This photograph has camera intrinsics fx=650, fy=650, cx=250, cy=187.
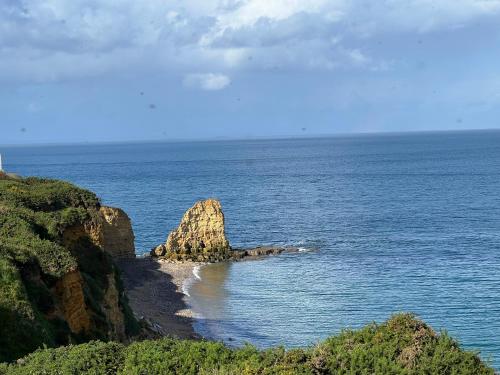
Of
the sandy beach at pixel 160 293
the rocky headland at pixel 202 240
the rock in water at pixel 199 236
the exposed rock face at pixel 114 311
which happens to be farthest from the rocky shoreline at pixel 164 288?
the exposed rock face at pixel 114 311

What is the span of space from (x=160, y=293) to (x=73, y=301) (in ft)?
107

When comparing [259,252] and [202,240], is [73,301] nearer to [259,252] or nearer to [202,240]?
[259,252]

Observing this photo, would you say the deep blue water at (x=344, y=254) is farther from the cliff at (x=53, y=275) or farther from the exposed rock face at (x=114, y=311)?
the cliff at (x=53, y=275)

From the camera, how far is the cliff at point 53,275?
21.0 m

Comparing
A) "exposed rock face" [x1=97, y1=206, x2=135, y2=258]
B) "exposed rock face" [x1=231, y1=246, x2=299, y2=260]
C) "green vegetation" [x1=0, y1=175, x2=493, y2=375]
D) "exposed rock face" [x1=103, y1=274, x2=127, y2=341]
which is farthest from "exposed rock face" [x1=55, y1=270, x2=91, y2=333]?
"exposed rock face" [x1=231, y1=246, x2=299, y2=260]

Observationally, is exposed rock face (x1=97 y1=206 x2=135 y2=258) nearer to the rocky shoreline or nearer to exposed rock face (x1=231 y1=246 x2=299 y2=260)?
the rocky shoreline

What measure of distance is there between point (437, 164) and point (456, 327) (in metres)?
156

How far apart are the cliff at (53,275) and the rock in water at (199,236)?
104 feet

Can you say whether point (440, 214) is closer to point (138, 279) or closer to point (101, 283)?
point (138, 279)

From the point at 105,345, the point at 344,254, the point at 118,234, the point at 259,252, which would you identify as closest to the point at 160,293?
the point at 118,234

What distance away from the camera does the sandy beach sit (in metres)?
47.3

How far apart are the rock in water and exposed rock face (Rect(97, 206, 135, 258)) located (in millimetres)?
4006

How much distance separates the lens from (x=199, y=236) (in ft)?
243

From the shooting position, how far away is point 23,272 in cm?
2397
